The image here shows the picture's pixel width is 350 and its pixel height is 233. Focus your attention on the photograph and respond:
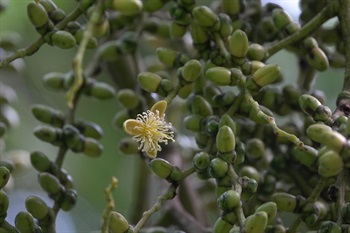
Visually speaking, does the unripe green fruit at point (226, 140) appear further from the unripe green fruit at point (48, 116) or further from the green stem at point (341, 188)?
the unripe green fruit at point (48, 116)

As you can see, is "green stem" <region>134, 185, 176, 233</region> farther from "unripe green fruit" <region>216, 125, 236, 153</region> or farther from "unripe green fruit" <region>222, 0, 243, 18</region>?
"unripe green fruit" <region>222, 0, 243, 18</region>

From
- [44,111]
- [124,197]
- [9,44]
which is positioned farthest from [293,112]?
[124,197]

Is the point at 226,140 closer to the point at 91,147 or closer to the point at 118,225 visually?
the point at 118,225

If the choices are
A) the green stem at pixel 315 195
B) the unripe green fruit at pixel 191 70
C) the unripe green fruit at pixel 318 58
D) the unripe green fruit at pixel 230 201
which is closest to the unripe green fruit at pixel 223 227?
the unripe green fruit at pixel 230 201

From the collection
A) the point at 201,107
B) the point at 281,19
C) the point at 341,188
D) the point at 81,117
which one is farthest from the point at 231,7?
the point at 81,117

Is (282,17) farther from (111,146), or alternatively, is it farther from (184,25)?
(111,146)
